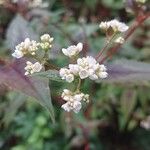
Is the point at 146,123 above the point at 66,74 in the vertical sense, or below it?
below

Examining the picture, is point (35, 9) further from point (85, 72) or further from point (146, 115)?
point (85, 72)

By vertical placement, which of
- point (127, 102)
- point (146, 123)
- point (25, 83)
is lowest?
point (146, 123)

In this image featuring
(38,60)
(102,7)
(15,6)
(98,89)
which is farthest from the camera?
(102,7)

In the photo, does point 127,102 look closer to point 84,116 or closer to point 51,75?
point 84,116

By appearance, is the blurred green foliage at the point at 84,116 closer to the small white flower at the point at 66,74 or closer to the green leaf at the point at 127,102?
the green leaf at the point at 127,102

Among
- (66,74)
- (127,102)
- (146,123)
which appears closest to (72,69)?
(66,74)

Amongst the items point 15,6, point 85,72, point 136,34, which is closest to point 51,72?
point 85,72

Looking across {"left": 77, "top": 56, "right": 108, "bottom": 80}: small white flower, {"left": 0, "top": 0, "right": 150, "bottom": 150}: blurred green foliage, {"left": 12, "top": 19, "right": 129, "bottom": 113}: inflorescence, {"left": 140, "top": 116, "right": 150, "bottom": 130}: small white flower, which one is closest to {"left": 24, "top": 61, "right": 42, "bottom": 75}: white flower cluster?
{"left": 12, "top": 19, "right": 129, "bottom": 113}: inflorescence
